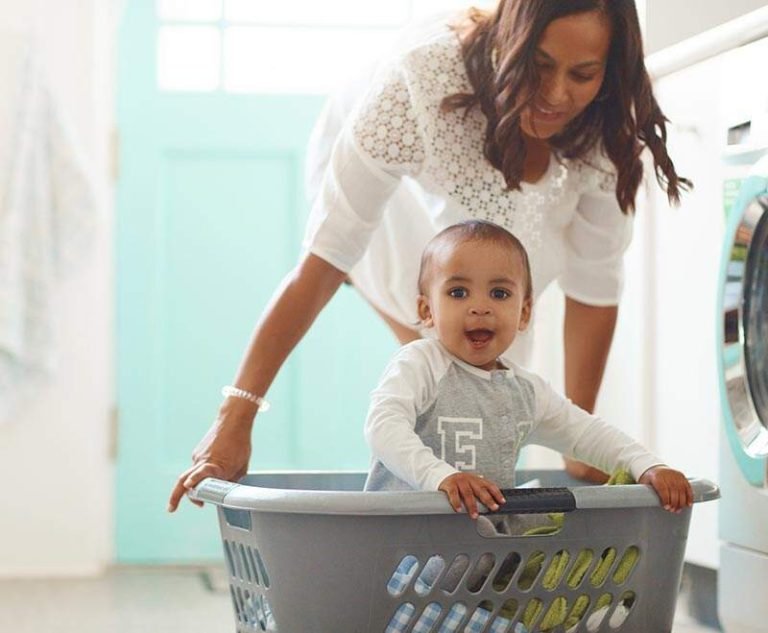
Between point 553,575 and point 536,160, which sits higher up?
point 536,160

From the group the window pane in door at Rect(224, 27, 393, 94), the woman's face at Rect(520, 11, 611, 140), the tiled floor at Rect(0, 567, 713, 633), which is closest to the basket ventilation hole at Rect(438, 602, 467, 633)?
the woman's face at Rect(520, 11, 611, 140)

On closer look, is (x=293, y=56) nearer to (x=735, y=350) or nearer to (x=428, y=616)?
(x=735, y=350)

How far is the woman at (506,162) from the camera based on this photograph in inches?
55.1

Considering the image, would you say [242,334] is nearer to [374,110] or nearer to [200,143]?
[200,143]

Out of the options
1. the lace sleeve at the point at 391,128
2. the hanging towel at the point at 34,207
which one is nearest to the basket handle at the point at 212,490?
the lace sleeve at the point at 391,128

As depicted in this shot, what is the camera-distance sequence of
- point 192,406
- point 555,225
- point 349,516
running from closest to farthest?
point 349,516, point 555,225, point 192,406

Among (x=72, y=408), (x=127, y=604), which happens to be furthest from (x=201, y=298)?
(x=127, y=604)

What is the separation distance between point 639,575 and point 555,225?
545 mm

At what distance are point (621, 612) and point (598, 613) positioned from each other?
27mm

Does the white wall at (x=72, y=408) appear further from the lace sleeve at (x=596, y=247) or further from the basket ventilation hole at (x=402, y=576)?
the basket ventilation hole at (x=402, y=576)

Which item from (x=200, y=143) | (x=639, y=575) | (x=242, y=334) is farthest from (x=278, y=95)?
(x=639, y=575)

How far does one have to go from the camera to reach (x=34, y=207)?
8.98 feet

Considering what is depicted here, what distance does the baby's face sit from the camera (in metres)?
1.31

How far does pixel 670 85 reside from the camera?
Result: 2.12m
